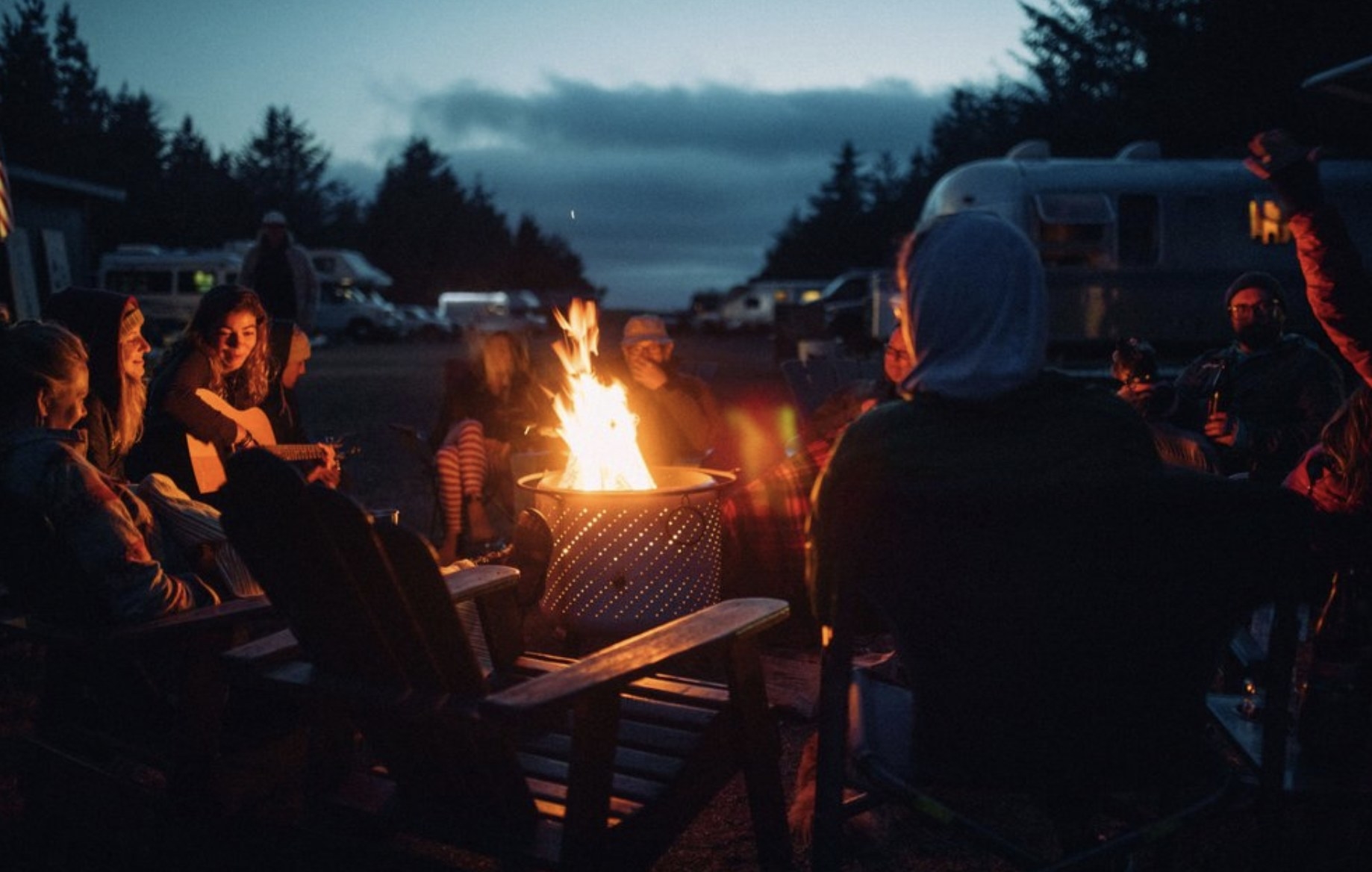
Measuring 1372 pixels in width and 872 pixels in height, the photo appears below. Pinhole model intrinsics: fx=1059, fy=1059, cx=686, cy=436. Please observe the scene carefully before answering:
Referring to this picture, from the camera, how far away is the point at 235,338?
459cm

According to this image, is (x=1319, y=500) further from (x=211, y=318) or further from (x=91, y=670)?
(x=211, y=318)

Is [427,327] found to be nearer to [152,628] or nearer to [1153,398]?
[1153,398]

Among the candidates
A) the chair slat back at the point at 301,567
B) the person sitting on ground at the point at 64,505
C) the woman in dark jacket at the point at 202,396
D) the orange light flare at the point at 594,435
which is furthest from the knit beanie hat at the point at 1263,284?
the person sitting on ground at the point at 64,505

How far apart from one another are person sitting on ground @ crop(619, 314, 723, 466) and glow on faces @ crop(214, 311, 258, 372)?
2.04 meters

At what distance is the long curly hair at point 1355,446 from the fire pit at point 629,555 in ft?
6.56

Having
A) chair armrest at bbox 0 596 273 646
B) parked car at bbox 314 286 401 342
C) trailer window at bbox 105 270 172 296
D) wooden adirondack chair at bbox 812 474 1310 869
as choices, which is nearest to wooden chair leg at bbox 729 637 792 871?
A: wooden adirondack chair at bbox 812 474 1310 869

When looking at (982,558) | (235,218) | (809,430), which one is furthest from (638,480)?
(235,218)

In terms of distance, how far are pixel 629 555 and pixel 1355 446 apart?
7.64ft

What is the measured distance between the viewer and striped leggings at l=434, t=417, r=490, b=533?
625 cm

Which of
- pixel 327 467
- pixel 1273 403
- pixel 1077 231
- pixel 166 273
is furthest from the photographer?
pixel 166 273

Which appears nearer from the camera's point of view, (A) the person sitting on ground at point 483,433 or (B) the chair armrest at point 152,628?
(B) the chair armrest at point 152,628

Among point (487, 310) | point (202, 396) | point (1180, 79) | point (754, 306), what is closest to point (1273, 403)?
point (202, 396)

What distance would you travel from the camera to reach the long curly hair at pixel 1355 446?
293 centimetres

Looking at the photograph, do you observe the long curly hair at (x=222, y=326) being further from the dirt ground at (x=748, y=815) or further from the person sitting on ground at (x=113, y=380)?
the dirt ground at (x=748, y=815)
